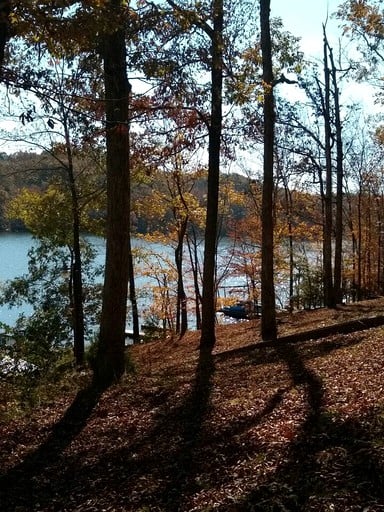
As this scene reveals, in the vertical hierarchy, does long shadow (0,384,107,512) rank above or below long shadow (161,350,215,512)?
below

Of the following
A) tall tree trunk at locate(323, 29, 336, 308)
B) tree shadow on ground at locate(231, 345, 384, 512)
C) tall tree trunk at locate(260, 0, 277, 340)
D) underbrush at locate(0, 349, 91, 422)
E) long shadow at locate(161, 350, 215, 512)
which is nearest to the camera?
tree shadow on ground at locate(231, 345, 384, 512)

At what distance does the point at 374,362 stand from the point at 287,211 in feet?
68.1

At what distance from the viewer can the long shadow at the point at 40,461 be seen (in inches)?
163

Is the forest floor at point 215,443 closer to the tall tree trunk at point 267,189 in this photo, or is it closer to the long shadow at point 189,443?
the long shadow at point 189,443

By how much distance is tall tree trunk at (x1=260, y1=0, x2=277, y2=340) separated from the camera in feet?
36.4

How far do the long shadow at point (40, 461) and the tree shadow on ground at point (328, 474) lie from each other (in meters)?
1.85

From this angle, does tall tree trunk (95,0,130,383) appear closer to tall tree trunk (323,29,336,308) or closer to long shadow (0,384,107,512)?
long shadow (0,384,107,512)

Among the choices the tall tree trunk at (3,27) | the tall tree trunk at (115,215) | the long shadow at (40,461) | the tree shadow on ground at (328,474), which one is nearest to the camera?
the tree shadow on ground at (328,474)

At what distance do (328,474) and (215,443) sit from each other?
5.02ft

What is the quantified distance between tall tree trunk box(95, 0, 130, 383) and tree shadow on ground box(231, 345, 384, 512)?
4468 millimetres

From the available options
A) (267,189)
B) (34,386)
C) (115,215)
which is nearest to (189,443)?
(115,215)

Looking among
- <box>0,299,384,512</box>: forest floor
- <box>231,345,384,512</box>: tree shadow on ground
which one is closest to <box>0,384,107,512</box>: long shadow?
<box>0,299,384,512</box>: forest floor

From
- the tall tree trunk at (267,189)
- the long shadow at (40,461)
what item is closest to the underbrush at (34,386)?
the long shadow at (40,461)

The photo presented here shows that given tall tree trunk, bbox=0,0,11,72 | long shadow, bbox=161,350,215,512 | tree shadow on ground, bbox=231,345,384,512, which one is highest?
tall tree trunk, bbox=0,0,11,72
